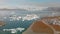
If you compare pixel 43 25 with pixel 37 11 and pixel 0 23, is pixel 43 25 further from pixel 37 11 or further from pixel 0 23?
pixel 0 23

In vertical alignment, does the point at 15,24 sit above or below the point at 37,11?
below

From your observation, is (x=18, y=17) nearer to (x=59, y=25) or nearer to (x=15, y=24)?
(x=15, y=24)

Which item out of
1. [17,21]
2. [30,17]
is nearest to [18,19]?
[17,21]

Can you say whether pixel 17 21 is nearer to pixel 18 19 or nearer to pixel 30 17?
pixel 18 19

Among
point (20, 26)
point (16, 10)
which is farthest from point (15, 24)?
point (16, 10)

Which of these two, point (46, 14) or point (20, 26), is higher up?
point (46, 14)

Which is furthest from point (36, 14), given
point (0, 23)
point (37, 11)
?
point (0, 23)

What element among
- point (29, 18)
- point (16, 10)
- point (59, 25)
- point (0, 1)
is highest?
point (0, 1)

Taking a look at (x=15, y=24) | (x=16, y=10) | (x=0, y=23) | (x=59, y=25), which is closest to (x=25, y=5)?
(x=16, y=10)
